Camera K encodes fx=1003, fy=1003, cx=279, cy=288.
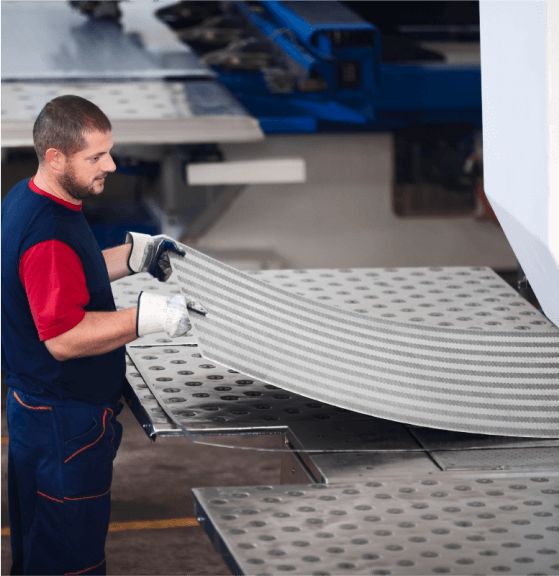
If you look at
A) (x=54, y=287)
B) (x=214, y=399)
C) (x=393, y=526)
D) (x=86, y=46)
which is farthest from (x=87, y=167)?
(x=86, y=46)

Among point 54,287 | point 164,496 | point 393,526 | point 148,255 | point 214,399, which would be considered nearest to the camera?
point 393,526

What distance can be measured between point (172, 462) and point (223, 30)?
2205mm

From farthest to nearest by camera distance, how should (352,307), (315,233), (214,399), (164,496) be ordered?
(315,233)
(164,496)
(352,307)
(214,399)

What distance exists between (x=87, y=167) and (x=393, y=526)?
899 millimetres

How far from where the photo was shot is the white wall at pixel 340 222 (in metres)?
4.11

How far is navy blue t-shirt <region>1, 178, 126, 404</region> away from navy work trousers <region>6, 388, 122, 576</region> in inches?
1.4

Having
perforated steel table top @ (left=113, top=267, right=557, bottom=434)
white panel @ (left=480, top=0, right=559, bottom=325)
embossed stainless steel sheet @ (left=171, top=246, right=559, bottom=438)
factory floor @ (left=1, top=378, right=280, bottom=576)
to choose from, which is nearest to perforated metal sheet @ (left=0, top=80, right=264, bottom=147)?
perforated steel table top @ (left=113, top=267, right=557, bottom=434)

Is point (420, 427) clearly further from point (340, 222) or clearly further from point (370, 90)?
point (340, 222)

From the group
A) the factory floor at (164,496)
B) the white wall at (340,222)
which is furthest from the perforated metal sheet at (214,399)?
the white wall at (340,222)

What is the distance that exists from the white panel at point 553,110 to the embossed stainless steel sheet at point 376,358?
429 mm

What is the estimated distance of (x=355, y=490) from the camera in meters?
1.59

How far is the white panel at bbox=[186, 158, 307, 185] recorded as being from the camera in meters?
3.69

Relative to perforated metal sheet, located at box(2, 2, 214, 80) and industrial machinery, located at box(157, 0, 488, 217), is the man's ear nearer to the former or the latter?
industrial machinery, located at box(157, 0, 488, 217)

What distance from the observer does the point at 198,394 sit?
75.4 inches
